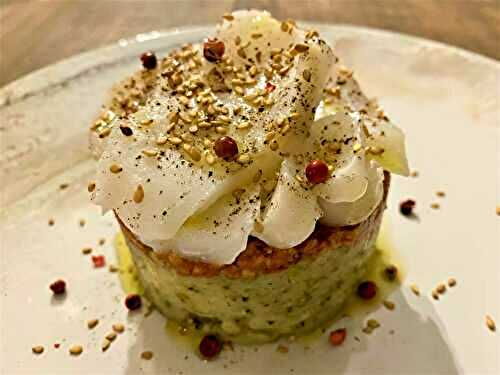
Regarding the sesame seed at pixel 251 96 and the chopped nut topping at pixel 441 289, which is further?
the chopped nut topping at pixel 441 289

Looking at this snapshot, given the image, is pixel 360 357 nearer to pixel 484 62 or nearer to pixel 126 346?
pixel 126 346

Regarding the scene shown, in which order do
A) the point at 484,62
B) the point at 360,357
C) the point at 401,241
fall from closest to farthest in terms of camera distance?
the point at 360,357 < the point at 401,241 < the point at 484,62

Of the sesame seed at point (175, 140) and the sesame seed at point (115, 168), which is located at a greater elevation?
the sesame seed at point (175, 140)

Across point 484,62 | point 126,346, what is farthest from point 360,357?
point 484,62

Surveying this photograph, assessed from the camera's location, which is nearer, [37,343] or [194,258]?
[194,258]

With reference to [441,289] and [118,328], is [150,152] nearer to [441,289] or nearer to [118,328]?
[118,328]

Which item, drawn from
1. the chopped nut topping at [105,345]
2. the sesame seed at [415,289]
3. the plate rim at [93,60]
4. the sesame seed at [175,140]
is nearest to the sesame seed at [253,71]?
the sesame seed at [175,140]

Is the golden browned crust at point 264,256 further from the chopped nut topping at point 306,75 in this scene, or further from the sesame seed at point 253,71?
the sesame seed at point 253,71
